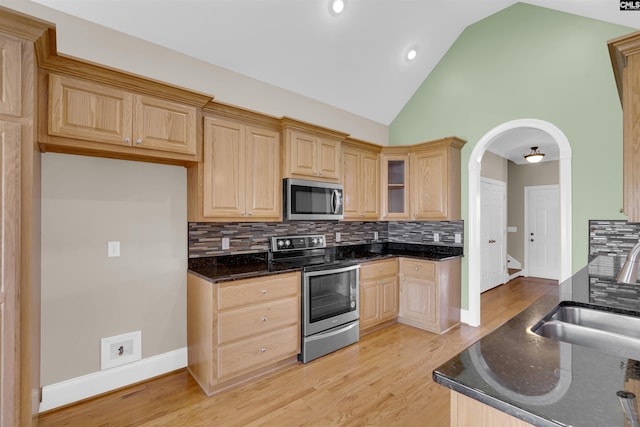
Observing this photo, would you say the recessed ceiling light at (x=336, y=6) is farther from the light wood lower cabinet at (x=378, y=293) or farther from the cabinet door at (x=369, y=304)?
the cabinet door at (x=369, y=304)

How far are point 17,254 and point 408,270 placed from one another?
3.48 metres

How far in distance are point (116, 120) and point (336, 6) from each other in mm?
2194

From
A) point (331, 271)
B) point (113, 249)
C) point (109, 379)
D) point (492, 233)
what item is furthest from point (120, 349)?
point (492, 233)

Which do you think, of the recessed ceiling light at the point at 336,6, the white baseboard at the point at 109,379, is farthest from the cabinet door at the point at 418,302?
the recessed ceiling light at the point at 336,6

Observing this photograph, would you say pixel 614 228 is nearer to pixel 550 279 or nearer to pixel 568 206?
pixel 568 206

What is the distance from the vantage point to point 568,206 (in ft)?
10.3

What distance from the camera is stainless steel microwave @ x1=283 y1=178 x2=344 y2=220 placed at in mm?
3016

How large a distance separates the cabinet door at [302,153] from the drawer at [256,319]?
1.28m

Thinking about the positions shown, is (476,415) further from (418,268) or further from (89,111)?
(418,268)

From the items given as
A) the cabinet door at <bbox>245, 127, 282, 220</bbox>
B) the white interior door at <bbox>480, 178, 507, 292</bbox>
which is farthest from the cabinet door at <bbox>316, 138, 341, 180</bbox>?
the white interior door at <bbox>480, 178, 507, 292</bbox>

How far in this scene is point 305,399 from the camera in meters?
2.28

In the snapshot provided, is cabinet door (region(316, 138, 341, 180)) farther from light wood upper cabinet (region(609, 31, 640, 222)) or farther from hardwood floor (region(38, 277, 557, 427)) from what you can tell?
light wood upper cabinet (region(609, 31, 640, 222))

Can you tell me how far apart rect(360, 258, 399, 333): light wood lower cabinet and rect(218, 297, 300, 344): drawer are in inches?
37.1

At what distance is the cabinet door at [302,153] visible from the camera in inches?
120
